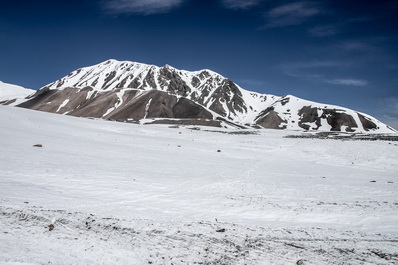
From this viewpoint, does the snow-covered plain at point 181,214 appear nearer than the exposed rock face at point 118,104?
Yes

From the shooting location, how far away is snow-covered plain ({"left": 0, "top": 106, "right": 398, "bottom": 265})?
6156 mm

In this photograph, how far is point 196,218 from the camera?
8414 millimetres

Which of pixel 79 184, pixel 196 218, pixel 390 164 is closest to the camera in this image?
pixel 196 218

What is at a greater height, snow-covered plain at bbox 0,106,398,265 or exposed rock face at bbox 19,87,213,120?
exposed rock face at bbox 19,87,213,120

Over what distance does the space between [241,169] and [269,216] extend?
32.9 feet

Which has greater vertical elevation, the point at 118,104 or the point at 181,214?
the point at 118,104

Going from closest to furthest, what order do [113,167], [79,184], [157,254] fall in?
[157,254] → [79,184] → [113,167]

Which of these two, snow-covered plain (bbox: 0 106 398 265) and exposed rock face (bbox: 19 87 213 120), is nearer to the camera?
snow-covered plain (bbox: 0 106 398 265)

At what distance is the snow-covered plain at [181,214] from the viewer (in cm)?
616

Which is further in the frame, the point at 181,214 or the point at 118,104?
the point at 118,104

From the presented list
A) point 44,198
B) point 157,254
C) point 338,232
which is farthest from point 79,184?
point 338,232

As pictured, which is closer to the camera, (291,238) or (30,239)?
(30,239)

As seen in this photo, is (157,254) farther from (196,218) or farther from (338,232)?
(338,232)

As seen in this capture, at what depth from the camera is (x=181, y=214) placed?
8797 mm
